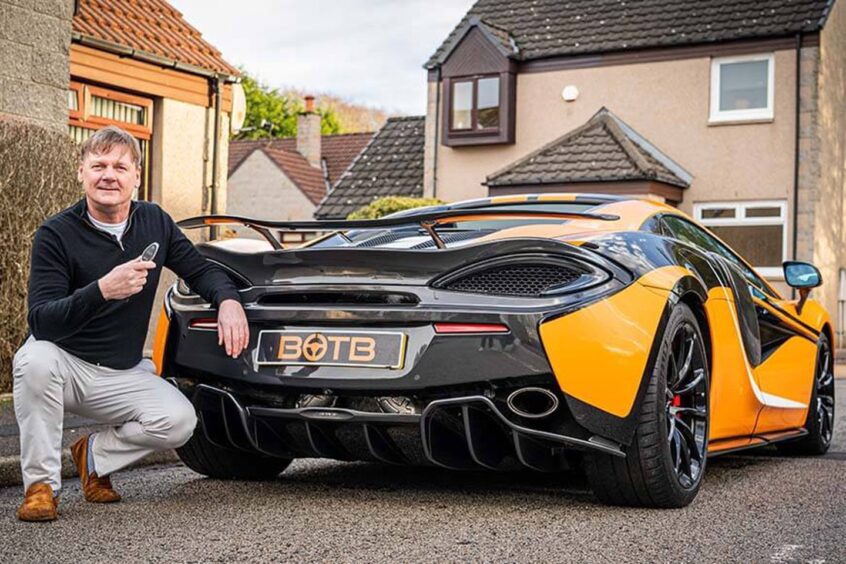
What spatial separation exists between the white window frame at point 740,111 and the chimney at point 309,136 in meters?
22.7

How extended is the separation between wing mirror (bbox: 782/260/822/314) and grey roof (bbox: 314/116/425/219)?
2137 cm

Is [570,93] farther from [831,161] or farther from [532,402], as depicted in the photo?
[532,402]

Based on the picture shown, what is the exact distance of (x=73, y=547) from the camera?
13.2 ft

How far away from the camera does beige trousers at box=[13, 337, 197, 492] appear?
4.53 meters

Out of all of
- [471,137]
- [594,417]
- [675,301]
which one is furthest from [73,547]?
[471,137]

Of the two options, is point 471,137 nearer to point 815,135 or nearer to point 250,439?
point 815,135

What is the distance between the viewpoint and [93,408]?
4777 mm

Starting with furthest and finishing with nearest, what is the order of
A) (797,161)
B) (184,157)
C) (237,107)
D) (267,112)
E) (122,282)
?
(267,112), (797,161), (237,107), (184,157), (122,282)

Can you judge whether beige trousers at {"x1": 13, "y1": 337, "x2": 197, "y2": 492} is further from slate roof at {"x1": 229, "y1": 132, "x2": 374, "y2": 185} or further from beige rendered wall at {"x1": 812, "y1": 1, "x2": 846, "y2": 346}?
slate roof at {"x1": 229, "y1": 132, "x2": 374, "y2": 185}

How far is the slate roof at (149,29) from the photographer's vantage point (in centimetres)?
1491

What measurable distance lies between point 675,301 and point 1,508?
8.92 feet

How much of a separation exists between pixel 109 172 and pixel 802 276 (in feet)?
13.3

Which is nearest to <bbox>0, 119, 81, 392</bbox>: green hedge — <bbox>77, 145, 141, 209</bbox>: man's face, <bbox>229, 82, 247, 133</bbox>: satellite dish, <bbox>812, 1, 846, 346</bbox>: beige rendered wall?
<bbox>77, 145, 141, 209</bbox>: man's face

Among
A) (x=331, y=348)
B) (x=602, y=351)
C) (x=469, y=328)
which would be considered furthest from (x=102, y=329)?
(x=602, y=351)
